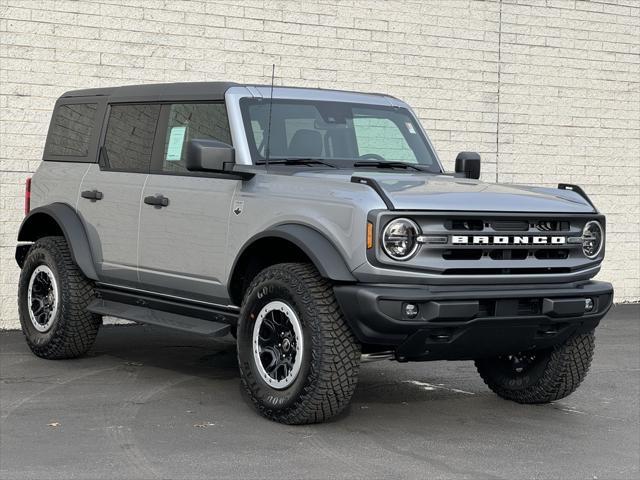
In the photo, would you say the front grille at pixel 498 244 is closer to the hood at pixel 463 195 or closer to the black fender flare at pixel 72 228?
the hood at pixel 463 195

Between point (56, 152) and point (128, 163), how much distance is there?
1.16 metres

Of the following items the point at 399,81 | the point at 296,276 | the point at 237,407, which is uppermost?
the point at 399,81

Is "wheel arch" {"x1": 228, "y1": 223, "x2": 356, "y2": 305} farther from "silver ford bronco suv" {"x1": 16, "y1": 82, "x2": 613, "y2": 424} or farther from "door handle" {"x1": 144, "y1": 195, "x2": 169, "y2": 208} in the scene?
"door handle" {"x1": 144, "y1": 195, "x2": 169, "y2": 208}

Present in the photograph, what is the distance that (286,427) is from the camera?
276 inches

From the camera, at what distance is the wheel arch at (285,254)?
6.77 m

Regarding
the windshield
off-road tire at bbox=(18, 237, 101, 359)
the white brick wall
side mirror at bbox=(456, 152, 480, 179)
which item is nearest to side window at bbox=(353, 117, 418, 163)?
the windshield

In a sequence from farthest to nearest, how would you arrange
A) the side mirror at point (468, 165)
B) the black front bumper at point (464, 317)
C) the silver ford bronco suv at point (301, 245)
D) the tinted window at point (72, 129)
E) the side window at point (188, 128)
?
the tinted window at point (72, 129)
the side mirror at point (468, 165)
the side window at point (188, 128)
the silver ford bronco suv at point (301, 245)
the black front bumper at point (464, 317)

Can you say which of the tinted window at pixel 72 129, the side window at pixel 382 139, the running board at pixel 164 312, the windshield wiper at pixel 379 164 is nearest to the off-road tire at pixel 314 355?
the running board at pixel 164 312

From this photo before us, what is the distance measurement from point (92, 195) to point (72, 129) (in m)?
0.89

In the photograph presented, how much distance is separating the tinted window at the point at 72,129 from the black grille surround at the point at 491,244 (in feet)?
11.8

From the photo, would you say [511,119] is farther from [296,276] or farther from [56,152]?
[296,276]

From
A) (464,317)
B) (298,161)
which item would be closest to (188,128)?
(298,161)

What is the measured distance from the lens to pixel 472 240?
680 centimetres

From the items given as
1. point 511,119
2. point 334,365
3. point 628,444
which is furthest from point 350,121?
point 511,119
